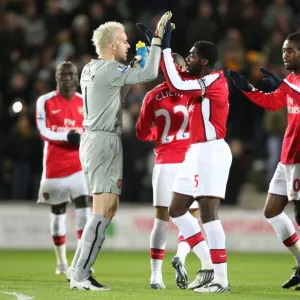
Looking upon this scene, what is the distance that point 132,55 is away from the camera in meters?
19.5

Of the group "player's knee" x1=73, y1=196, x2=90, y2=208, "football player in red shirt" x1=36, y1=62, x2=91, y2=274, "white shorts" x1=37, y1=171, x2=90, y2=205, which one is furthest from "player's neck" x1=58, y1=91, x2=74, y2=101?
"player's knee" x1=73, y1=196, x2=90, y2=208

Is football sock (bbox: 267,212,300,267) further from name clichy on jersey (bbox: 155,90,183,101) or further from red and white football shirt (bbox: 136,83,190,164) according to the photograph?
name clichy on jersey (bbox: 155,90,183,101)

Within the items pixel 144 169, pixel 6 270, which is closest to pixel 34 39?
pixel 144 169

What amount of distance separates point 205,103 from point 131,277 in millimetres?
2909

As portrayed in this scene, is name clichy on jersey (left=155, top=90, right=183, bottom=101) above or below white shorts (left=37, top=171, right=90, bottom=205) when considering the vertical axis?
above

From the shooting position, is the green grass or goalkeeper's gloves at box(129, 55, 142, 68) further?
goalkeeper's gloves at box(129, 55, 142, 68)

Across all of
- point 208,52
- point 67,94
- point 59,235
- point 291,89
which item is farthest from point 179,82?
point 59,235

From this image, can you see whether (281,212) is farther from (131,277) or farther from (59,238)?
(59,238)

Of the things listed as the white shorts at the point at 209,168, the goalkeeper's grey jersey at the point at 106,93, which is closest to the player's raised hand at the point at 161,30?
the goalkeeper's grey jersey at the point at 106,93

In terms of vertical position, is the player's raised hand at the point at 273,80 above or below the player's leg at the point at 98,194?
above

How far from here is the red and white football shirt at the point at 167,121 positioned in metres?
9.98

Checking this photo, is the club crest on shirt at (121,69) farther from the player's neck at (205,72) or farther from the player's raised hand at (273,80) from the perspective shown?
the player's raised hand at (273,80)

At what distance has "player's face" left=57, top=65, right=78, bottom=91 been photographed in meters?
11.9

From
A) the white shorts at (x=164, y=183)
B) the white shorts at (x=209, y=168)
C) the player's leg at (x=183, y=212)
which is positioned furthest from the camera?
the white shorts at (x=164, y=183)
